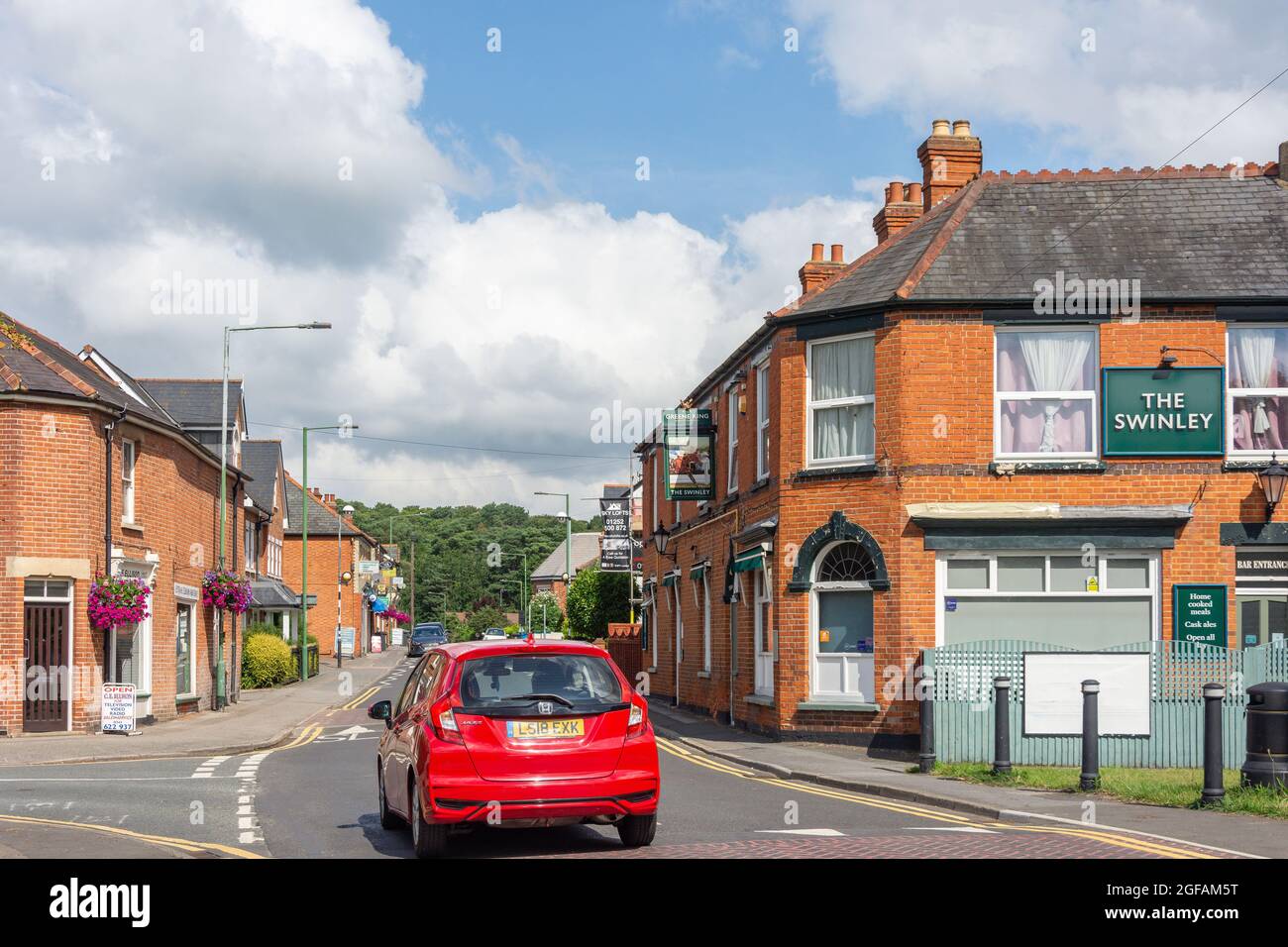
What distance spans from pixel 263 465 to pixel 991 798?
180 feet

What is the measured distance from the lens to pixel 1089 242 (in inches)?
911

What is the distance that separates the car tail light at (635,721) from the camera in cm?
1089

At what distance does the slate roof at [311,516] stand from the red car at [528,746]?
66218 millimetres

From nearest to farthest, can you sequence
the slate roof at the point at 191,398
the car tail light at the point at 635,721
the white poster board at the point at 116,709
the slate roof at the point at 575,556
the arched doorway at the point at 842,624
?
the car tail light at the point at 635,721, the arched doorway at the point at 842,624, the white poster board at the point at 116,709, the slate roof at the point at 191,398, the slate roof at the point at 575,556

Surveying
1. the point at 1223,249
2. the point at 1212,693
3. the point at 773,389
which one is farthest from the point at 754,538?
the point at 1212,693

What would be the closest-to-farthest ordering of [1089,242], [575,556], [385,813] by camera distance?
Answer: [385,813] < [1089,242] < [575,556]

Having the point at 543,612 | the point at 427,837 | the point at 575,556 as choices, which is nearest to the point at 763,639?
the point at 427,837

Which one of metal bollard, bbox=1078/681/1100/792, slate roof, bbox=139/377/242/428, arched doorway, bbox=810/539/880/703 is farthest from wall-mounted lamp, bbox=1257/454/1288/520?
slate roof, bbox=139/377/242/428

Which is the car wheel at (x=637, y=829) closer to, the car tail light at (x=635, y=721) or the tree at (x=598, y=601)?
the car tail light at (x=635, y=721)

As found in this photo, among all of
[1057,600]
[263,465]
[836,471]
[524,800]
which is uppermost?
[263,465]

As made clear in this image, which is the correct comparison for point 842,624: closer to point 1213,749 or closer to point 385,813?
point 1213,749

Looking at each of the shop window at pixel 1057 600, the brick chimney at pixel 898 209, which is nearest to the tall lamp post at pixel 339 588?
the brick chimney at pixel 898 209
